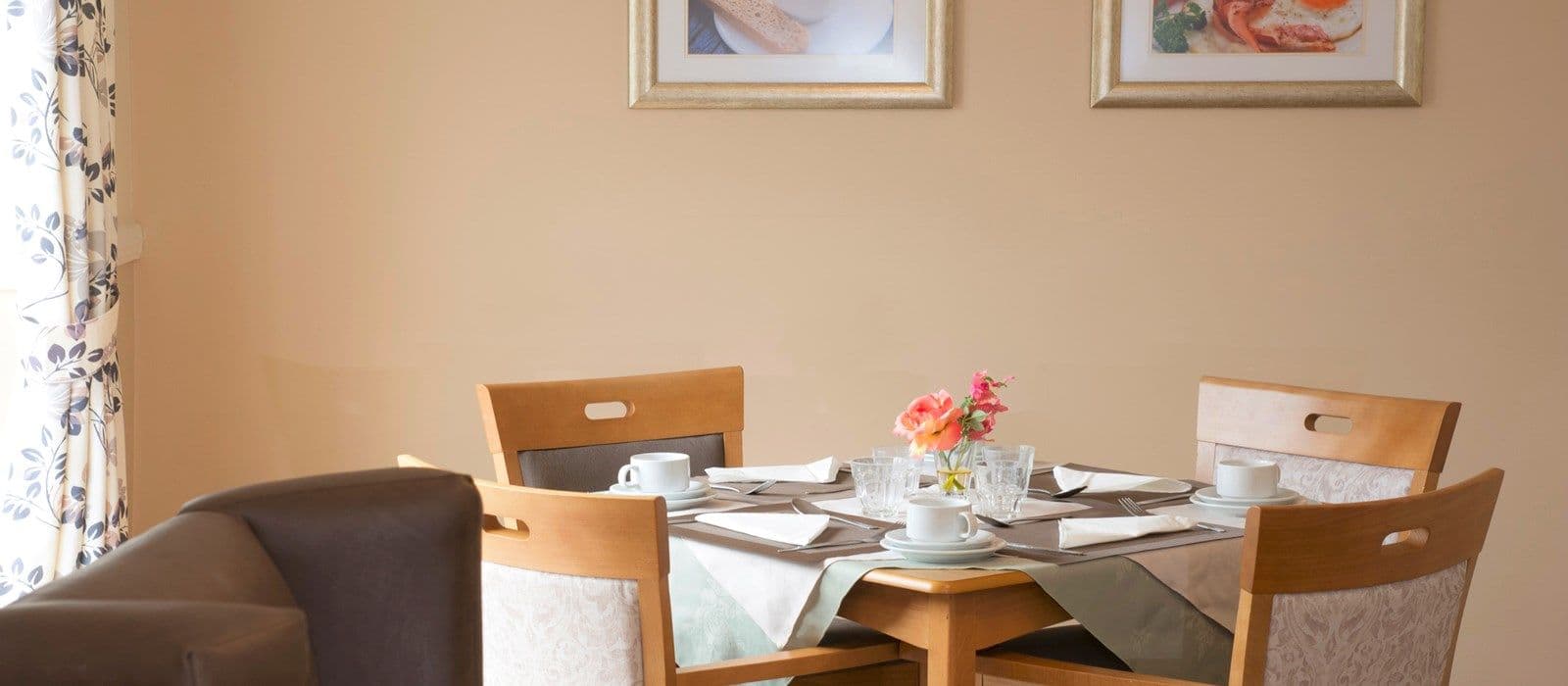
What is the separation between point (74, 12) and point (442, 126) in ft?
3.63

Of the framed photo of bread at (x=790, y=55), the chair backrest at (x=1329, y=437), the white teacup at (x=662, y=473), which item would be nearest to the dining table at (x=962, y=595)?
the white teacup at (x=662, y=473)

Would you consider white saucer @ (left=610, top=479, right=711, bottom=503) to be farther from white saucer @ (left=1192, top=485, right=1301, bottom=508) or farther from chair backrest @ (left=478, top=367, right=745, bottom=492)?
white saucer @ (left=1192, top=485, right=1301, bottom=508)

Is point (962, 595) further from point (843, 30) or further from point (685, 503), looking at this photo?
point (843, 30)

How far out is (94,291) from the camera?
8.31 ft

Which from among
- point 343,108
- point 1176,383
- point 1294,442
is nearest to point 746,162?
point 343,108

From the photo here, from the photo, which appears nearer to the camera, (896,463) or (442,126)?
(896,463)

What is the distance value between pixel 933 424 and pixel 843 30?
1593 mm

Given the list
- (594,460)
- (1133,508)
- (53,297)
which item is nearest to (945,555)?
(1133,508)

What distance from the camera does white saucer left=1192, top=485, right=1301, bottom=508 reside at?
7.43 ft

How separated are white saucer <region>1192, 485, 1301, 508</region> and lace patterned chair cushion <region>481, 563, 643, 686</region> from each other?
100 centimetres

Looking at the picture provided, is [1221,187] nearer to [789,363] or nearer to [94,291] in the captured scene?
[789,363]

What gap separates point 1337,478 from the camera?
2693 mm

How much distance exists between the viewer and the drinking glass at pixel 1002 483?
220 centimetres

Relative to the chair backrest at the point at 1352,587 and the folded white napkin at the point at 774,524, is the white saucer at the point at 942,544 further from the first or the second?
the chair backrest at the point at 1352,587
